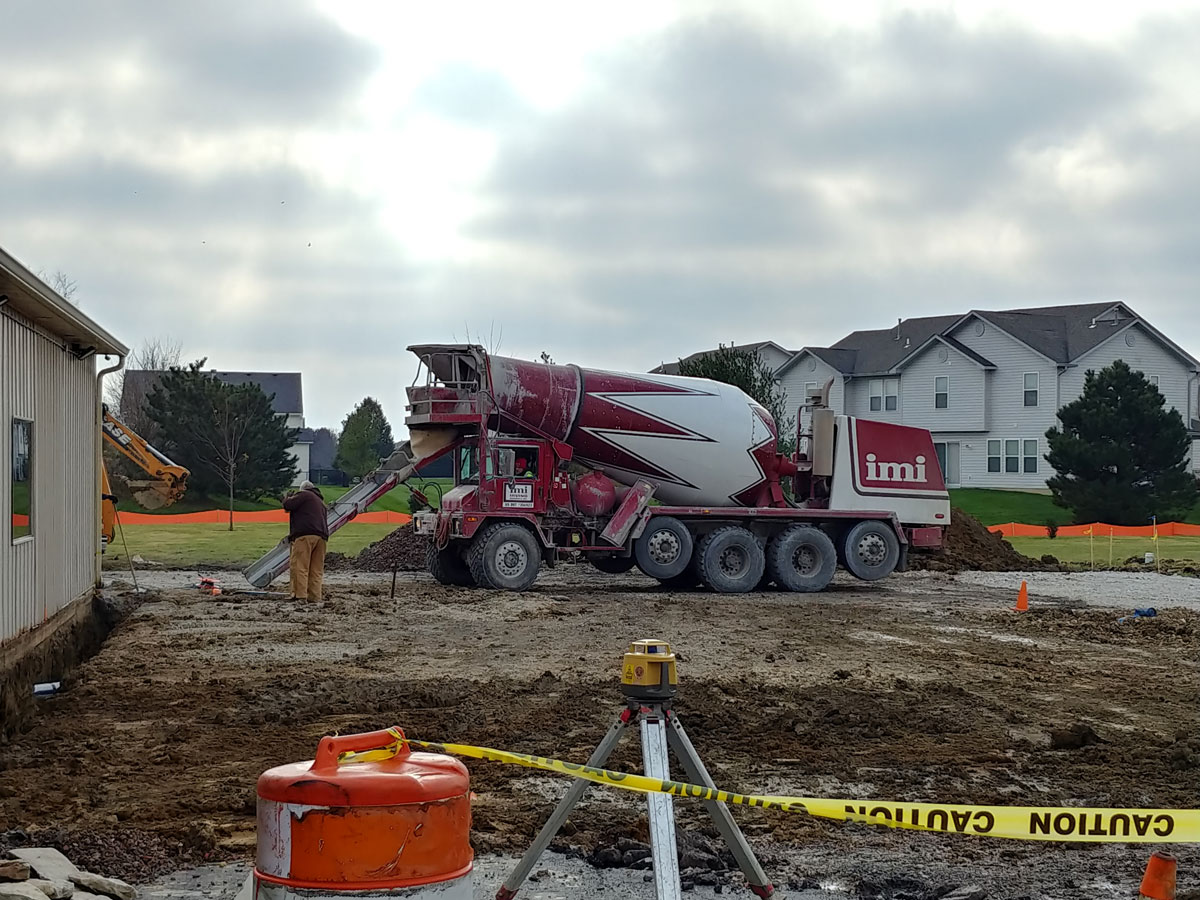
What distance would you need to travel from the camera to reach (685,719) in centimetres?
1064

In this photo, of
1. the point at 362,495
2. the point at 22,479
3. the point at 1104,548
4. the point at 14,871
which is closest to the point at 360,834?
the point at 14,871

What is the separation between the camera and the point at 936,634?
57.3 ft

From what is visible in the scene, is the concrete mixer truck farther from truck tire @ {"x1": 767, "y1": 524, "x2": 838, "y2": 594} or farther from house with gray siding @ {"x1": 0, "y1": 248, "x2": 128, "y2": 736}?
house with gray siding @ {"x1": 0, "y1": 248, "x2": 128, "y2": 736}

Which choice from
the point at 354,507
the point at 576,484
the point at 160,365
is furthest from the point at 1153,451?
the point at 160,365

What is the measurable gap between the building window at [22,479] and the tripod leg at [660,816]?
9.15 meters

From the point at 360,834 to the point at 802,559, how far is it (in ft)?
70.8

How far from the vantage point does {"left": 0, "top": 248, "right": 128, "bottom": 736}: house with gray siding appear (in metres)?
12.4

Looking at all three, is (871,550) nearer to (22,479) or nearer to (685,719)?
(685,719)

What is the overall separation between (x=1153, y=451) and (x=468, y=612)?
32.1m

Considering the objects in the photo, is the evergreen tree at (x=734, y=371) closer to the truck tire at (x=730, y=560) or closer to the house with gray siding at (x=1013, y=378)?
the truck tire at (x=730, y=560)

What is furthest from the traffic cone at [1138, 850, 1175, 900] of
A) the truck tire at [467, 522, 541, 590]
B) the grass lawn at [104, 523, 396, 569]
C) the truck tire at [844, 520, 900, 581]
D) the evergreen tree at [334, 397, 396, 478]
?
the evergreen tree at [334, 397, 396, 478]

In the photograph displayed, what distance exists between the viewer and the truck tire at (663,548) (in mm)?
23984

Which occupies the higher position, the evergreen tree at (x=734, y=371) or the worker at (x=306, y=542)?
the evergreen tree at (x=734, y=371)

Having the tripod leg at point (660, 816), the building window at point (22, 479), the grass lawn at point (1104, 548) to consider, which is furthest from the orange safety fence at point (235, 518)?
the tripod leg at point (660, 816)
